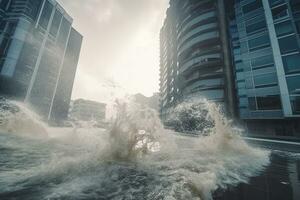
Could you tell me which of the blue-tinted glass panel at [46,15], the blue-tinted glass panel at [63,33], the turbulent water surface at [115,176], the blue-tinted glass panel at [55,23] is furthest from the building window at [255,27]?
the blue-tinted glass panel at [63,33]

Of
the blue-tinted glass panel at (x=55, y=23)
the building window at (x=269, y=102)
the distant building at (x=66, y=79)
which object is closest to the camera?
the building window at (x=269, y=102)

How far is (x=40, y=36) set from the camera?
239 feet

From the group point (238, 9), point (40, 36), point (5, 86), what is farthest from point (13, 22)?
point (238, 9)

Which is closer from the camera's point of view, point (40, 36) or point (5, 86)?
point (5, 86)

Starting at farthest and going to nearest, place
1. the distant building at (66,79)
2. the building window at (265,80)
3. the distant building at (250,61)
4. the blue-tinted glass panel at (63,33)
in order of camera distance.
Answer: the distant building at (66,79)
the blue-tinted glass panel at (63,33)
the building window at (265,80)
the distant building at (250,61)

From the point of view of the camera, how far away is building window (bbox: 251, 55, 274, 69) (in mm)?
29691

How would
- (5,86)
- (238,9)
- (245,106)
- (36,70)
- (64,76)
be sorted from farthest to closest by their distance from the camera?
(64,76), (36,70), (5,86), (238,9), (245,106)

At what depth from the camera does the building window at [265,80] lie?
28.7 meters

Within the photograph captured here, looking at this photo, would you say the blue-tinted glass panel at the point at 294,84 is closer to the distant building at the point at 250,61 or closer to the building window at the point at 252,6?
the distant building at the point at 250,61

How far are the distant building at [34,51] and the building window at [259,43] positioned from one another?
7678 cm

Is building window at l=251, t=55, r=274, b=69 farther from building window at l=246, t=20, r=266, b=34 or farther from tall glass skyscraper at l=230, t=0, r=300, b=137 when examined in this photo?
building window at l=246, t=20, r=266, b=34

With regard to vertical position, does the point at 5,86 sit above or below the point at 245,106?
above

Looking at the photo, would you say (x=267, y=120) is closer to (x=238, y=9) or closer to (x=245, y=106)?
(x=245, y=106)

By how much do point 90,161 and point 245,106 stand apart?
→ 3373 centimetres
